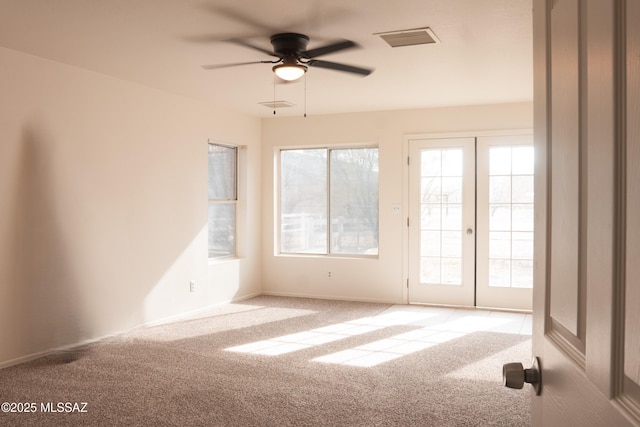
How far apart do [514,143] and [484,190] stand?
65 centimetres

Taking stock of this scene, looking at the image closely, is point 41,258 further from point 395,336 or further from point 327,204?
point 327,204

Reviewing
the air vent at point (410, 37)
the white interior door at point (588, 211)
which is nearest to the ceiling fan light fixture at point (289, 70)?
the air vent at point (410, 37)

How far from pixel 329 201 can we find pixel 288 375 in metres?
3.72

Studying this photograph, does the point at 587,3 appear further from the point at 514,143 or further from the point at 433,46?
the point at 514,143

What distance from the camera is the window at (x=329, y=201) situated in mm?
7312

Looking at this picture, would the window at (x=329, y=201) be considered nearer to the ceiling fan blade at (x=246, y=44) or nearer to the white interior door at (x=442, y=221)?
the white interior door at (x=442, y=221)

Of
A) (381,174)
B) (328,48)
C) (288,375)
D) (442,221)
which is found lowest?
(288,375)

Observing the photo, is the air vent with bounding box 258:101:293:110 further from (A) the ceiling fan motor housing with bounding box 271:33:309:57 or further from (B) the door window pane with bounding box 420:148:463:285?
(A) the ceiling fan motor housing with bounding box 271:33:309:57

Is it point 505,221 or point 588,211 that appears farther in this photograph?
point 505,221

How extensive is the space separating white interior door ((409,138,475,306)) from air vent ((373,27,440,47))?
9.33 feet

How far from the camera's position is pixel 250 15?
3566 mm

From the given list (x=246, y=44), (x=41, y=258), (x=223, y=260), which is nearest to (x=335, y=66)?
(x=246, y=44)

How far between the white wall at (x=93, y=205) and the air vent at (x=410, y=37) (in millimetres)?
2759

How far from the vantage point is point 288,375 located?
4.06 metres
